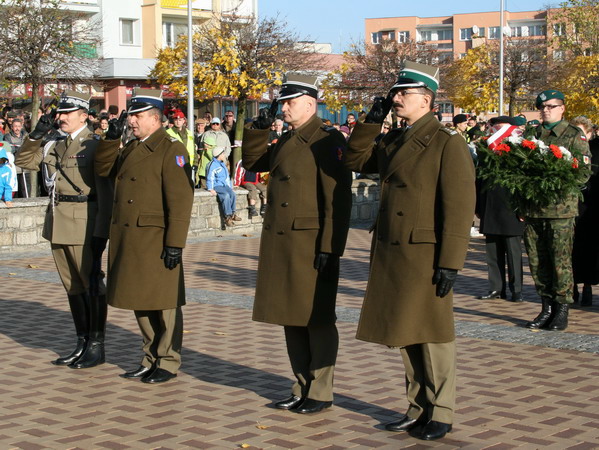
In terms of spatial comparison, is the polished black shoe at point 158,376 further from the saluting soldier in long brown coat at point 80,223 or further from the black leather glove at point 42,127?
the black leather glove at point 42,127

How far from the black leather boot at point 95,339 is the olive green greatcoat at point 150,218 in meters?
0.72

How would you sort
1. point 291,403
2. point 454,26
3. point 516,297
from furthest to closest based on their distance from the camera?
point 454,26 < point 516,297 < point 291,403

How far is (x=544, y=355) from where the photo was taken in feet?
27.6

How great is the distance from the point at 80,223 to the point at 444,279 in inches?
128

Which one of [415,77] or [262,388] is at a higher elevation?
[415,77]

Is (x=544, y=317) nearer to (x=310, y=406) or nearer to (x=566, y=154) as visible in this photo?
(x=566, y=154)

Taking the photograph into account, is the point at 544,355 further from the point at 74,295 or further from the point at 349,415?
the point at 74,295

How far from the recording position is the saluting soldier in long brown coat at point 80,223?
7984 millimetres

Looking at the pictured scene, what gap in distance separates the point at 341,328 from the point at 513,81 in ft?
132

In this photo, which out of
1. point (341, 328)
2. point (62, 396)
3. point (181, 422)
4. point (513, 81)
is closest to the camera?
point (181, 422)

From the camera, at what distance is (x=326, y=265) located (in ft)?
21.2

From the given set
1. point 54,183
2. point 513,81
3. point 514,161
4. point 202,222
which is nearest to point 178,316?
point 54,183

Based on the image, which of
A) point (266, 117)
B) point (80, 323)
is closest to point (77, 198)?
point (80, 323)

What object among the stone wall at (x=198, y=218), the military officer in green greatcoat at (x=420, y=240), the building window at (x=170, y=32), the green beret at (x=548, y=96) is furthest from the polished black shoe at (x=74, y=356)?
the building window at (x=170, y=32)
